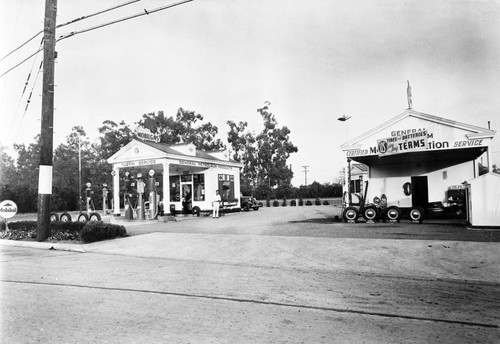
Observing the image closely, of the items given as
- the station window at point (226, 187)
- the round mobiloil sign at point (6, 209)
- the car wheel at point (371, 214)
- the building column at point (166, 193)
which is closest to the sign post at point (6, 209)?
the round mobiloil sign at point (6, 209)

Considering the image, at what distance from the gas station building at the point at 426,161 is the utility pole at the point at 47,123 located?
1273cm

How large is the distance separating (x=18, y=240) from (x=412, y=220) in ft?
52.5

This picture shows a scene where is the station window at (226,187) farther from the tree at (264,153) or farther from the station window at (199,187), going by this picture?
the tree at (264,153)

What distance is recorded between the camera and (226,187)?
27.4m

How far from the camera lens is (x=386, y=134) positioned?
18078mm

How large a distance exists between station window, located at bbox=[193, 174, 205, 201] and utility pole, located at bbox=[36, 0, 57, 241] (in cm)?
1263

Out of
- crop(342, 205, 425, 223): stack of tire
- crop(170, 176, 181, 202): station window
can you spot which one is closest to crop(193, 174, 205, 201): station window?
crop(170, 176, 181, 202): station window

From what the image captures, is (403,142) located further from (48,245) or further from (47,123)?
(48,245)

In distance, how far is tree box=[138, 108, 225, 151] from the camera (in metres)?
45.2

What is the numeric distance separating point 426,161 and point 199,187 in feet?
45.9

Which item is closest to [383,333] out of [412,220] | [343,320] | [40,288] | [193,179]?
[343,320]

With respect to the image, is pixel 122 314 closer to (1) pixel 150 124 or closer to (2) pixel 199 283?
(2) pixel 199 283

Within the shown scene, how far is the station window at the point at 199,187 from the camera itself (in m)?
25.7

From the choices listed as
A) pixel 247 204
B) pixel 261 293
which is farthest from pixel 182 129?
pixel 261 293
